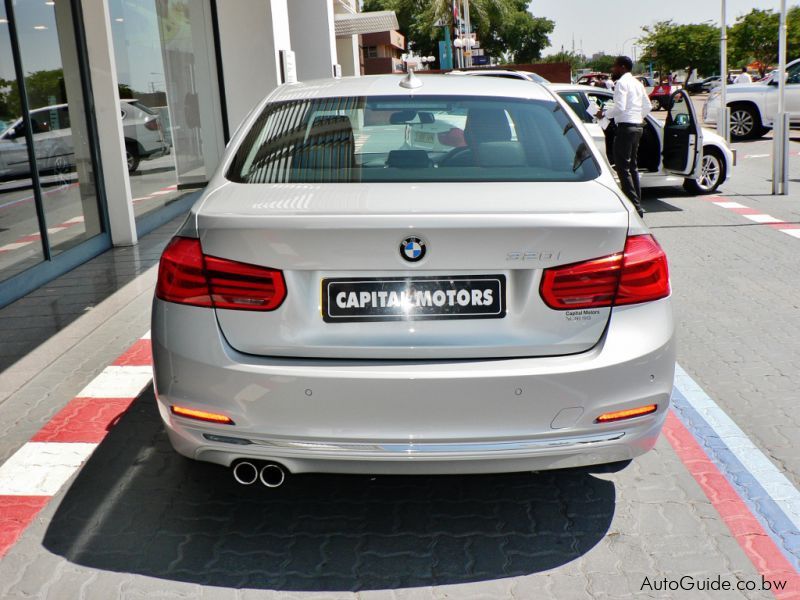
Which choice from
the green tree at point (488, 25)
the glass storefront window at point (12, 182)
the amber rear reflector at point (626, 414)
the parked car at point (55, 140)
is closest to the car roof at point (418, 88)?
the amber rear reflector at point (626, 414)

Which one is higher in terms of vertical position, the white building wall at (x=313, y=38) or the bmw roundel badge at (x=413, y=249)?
the white building wall at (x=313, y=38)

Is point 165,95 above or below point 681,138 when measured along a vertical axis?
above

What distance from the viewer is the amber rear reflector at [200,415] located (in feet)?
10.2

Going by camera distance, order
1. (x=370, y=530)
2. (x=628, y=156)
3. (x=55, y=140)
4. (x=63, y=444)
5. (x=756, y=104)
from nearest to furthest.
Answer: (x=370, y=530) < (x=63, y=444) < (x=55, y=140) < (x=628, y=156) < (x=756, y=104)

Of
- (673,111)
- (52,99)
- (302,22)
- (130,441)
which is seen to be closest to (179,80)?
(52,99)

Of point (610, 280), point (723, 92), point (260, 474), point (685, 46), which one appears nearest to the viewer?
point (610, 280)

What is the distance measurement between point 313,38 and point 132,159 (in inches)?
441

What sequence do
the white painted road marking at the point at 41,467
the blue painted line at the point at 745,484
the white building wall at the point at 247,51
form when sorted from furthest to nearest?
1. the white building wall at the point at 247,51
2. the white painted road marking at the point at 41,467
3. the blue painted line at the point at 745,484

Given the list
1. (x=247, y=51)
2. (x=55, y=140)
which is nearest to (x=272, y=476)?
(x=55, y=140)

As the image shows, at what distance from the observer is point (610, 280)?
10.1ft

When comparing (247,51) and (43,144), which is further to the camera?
(247,51)

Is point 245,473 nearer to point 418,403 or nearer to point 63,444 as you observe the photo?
point 418,403

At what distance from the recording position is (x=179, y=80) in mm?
13711

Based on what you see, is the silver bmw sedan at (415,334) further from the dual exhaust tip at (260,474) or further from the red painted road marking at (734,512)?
the red painted road marking at (734,512)
